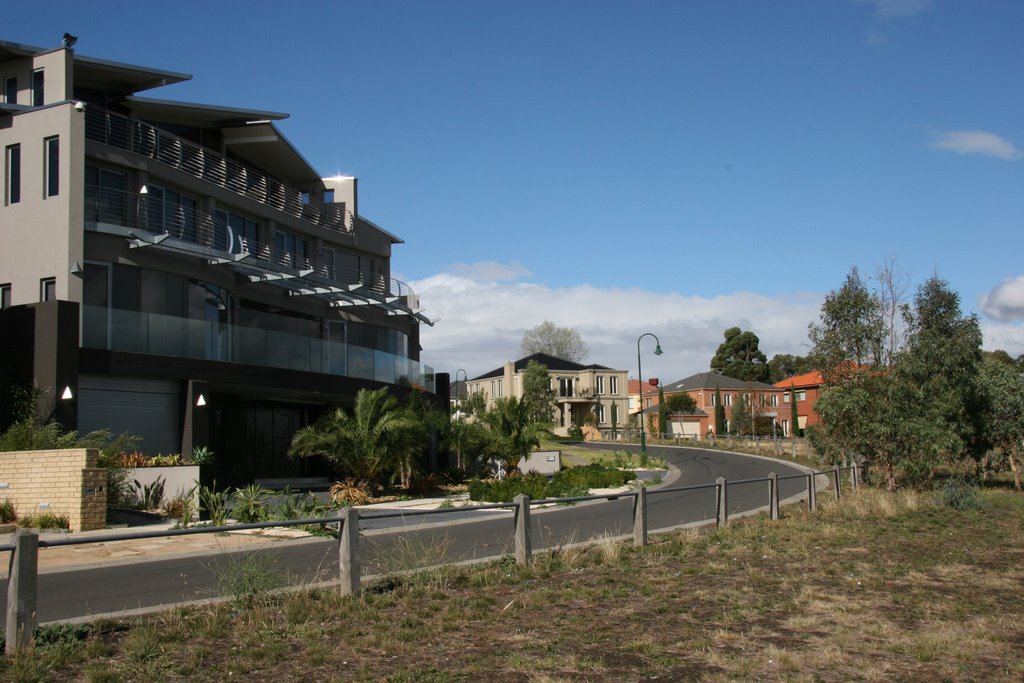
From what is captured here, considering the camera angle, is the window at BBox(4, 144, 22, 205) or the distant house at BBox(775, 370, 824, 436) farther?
the distant house at BBox(775, 370, 824, 436)

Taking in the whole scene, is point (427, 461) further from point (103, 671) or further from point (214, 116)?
point (103, 671)

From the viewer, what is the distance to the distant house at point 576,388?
84.9 m

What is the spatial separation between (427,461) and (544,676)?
95.6ft

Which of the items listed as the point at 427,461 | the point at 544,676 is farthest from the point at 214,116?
the point at 544,676

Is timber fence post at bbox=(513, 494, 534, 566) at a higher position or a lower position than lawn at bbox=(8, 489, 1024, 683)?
higher

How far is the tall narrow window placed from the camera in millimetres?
25750

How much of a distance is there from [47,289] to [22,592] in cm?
1855

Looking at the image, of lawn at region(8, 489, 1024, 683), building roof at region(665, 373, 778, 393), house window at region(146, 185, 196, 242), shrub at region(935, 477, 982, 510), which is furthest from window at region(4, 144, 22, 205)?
building roof at region(665, 373, 778, 393)

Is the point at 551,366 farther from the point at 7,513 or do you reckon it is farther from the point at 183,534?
the point at 183,534

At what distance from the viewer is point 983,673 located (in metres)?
7.03

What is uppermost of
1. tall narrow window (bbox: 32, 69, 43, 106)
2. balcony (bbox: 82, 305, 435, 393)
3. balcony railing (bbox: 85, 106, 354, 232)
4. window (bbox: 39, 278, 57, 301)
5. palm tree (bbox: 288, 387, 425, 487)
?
tall narrow window (bbox: 32, 69, 43, 106)

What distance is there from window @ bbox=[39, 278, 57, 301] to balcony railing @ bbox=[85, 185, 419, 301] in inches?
69.9

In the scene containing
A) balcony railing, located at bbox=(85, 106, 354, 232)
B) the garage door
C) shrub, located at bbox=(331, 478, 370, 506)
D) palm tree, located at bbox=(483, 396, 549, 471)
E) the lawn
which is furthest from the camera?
palm tree, located at bbox=(483, 396, 549, 471)

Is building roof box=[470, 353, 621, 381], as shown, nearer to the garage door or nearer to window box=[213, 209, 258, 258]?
window box=[213, 209, 258, 258]
